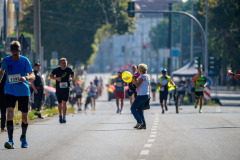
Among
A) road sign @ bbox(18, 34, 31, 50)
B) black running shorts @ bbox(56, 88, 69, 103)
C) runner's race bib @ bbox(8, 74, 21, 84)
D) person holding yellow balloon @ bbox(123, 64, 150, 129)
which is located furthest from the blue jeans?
road sign @ bbox(18, 34, 31, 50)

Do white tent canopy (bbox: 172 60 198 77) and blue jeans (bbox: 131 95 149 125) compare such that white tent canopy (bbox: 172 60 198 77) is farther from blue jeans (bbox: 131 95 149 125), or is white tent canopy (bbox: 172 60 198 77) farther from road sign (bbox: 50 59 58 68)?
blue jeans (bbox: 131 95 149 125)

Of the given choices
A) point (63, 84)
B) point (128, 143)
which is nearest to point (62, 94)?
point (63, 84)

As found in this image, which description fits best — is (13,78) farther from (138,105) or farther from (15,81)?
(138,105)

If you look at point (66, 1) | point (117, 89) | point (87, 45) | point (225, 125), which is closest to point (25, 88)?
point (225, 125)

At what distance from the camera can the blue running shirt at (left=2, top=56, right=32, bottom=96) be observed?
11.5 meters

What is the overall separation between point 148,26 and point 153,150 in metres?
169

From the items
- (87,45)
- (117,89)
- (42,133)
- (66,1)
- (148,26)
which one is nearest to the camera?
(42,133)

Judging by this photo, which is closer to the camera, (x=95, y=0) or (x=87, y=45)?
(x=95, y=0)

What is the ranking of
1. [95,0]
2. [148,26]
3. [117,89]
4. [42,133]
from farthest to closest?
[148,26] < [95,0] < [117,89] < [42,133]

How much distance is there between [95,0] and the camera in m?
47.8

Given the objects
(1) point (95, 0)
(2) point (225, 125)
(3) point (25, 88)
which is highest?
(1) point (95, 0)

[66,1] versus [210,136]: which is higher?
[66,1]

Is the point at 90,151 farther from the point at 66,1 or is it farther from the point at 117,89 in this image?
the point at 66,1

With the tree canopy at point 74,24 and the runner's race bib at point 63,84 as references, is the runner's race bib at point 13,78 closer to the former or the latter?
the runner's race bib at point 63,84
